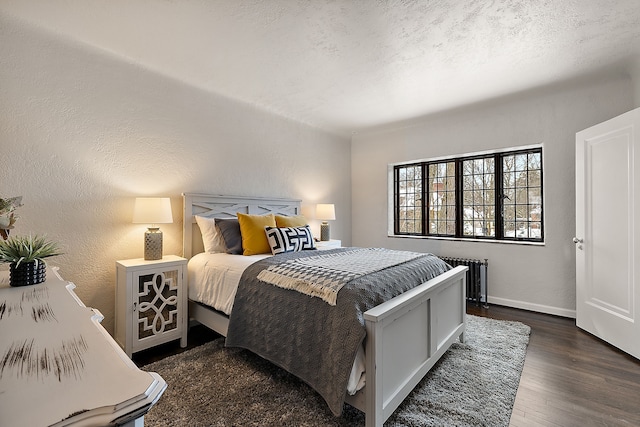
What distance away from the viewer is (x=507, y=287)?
3.56 m

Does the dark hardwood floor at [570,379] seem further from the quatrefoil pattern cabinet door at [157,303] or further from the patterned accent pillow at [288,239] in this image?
the patterned accent pillow at [288,239]

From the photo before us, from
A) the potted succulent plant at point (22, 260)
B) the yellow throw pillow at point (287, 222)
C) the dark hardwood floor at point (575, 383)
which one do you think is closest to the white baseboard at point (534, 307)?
the dark hardwood floor at point (575, 383)

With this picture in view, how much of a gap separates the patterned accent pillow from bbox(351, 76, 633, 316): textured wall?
6.83ft

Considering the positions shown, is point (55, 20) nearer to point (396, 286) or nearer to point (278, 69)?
point (278, 69)

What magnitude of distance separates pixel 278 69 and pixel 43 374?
2713mm

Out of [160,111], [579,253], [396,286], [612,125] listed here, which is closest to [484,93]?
[612,125]

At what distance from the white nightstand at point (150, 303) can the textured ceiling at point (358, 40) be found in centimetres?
178

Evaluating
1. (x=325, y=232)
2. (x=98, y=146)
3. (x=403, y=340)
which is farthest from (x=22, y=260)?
(x=325, y=232)

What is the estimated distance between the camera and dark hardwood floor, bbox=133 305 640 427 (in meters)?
1.66

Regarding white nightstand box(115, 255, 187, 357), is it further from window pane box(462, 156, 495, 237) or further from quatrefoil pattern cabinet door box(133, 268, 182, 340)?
window pane box(462, 156, 495, 237)

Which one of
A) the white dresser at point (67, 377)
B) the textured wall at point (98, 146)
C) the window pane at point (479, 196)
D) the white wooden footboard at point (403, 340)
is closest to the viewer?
the white dresser at point (67, 377)

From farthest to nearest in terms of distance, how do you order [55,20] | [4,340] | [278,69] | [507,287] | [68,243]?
[507,287] → [278,69] → [68,243] → [55,20] → [4,340]

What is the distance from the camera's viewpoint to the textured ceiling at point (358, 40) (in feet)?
6.31

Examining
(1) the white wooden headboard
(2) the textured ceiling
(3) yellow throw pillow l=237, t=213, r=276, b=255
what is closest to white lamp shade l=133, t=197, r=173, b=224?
(1) the white wooden headboard
